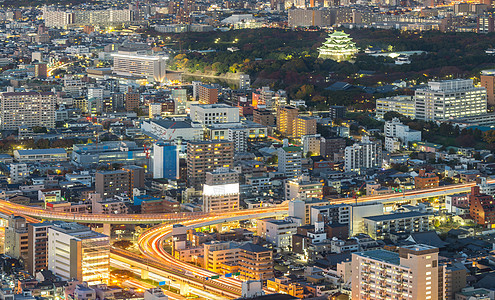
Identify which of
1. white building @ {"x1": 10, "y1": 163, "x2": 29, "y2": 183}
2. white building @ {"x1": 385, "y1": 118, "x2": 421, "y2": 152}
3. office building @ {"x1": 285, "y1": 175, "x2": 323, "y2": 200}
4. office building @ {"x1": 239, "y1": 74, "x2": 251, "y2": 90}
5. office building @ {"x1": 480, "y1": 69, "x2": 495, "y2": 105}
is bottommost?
white building @ {"x1": 10, "y1": 163, "x2": 29, "y2": 183}

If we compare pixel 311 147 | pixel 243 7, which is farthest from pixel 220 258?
pixel 243 7

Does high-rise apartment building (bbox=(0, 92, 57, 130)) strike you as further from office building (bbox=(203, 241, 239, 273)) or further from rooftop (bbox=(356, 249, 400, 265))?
rooftop (bbox=(356, 249, 400, 265))

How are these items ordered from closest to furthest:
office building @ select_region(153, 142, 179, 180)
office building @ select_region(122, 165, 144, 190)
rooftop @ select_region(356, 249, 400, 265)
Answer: rooftop @ select_region(356, 249, 400, 265)
office building @ select_region(122, 165, 144, 190)
office building @ select_region(153, 142, 179, 180)

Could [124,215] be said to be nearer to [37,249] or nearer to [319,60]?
[37,249]

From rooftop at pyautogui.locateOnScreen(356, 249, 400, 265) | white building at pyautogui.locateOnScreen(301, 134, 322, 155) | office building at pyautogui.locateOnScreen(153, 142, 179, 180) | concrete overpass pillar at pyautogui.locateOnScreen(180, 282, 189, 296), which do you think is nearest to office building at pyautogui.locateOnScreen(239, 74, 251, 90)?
white building at pyautogui.locateOnScreen(301, 134, 322, 155)

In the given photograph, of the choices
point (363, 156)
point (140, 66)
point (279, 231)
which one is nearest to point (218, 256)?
point (279, 231)

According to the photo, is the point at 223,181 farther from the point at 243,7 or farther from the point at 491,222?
the point at 243,7

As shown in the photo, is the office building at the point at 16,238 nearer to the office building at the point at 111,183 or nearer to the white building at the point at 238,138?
the office building at the point at 111,183
